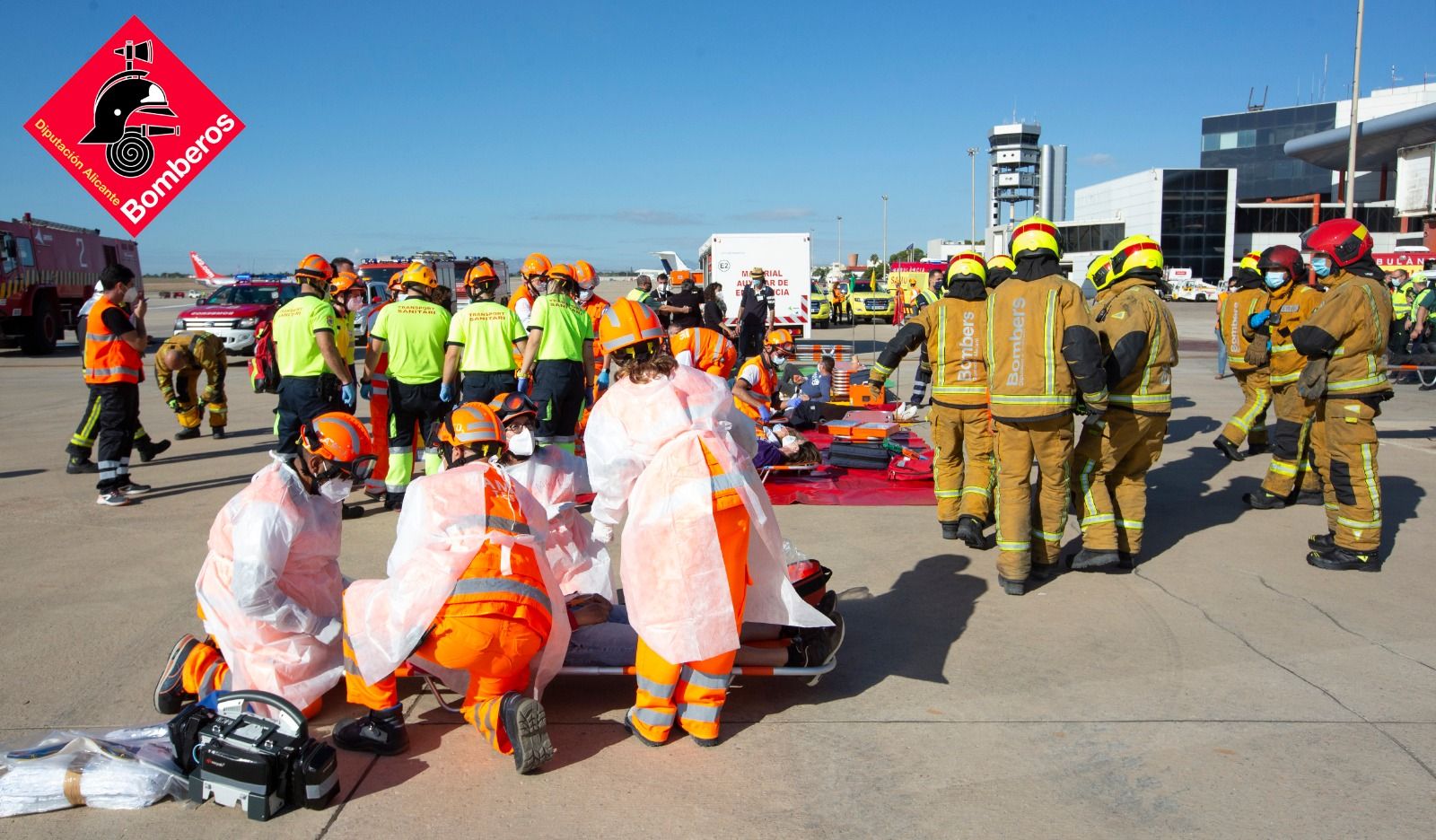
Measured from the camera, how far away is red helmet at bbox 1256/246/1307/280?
8.78m

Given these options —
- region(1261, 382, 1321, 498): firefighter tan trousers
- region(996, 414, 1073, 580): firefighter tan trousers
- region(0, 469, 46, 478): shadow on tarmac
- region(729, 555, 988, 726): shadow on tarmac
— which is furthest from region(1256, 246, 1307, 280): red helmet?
region(0, 469, 46, 478): shadow on tarmac

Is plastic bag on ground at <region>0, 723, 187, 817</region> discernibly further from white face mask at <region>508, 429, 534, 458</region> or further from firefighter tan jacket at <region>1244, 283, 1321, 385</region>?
firefighter tan jacket at <region>1244, 283, 1321, 385</region>

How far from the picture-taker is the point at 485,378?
8.09m

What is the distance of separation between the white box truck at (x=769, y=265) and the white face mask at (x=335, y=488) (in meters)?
20.1

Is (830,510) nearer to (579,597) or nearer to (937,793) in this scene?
(579,597)

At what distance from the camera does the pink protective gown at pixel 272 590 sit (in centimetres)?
385

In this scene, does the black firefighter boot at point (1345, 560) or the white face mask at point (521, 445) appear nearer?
the white face mask at point (521, 445)

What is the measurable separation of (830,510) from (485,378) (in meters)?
2.98

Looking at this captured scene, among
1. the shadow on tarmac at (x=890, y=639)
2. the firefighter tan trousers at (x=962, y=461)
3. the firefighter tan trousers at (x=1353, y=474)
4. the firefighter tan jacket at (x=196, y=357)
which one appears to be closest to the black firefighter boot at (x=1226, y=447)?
the firefighter tan trousers at (x=1353, y=474)

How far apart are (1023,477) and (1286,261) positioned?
188 inches

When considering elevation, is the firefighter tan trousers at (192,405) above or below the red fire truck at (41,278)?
below

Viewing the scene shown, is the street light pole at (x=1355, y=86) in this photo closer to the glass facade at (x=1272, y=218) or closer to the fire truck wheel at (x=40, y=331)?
the fire truck wheel at (x=40, y=331)

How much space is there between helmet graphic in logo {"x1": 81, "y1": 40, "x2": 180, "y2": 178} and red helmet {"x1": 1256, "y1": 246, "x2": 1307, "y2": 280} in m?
10.4

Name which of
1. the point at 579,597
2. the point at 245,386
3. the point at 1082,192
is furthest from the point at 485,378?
the point at 1082,192
